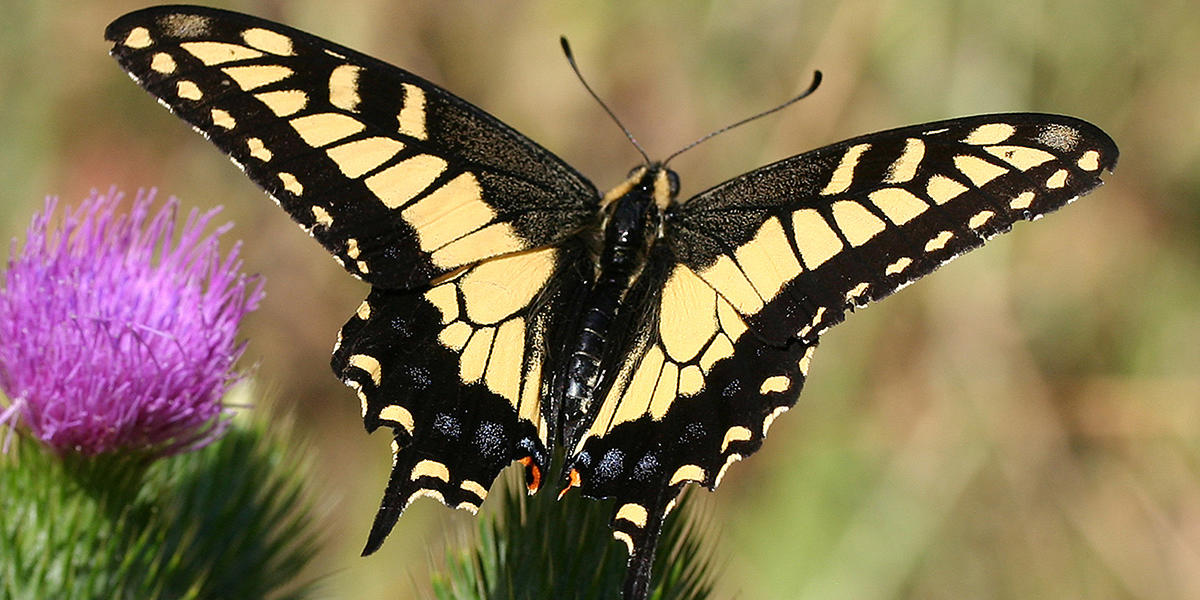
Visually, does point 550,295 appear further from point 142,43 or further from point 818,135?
point 818,135

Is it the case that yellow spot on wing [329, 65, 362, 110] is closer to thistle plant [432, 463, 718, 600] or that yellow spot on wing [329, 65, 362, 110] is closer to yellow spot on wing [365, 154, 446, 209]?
yellow spot on wing [365, 154, 446, 209]

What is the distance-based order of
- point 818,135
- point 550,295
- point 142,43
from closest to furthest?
point 142,43 → point 550,295 → point 818,135

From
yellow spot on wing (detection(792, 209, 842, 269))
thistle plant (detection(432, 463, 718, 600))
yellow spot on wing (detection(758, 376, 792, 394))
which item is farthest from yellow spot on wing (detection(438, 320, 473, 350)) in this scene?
yellow spot on wing (detection(792, 209, 842, 269))

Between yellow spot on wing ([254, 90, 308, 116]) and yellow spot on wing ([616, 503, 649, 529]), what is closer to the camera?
yellow spot on wing ([616, 503, 649, 529])

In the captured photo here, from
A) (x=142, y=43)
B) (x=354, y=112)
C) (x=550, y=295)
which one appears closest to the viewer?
(x=142, y=43)

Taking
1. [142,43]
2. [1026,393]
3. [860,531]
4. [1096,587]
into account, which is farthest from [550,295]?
[1096,587]

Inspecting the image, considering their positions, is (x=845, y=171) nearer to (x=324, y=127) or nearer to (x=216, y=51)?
(x=324, y=127)
